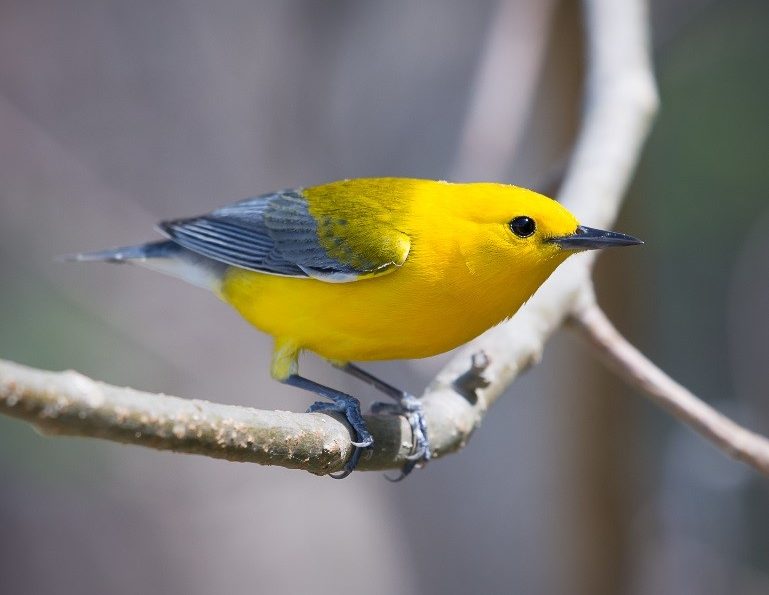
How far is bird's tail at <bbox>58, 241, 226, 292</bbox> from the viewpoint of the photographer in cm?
431

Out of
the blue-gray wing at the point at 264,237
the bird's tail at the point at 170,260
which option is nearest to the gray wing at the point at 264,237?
the blue-gray wing at the point at 264,237

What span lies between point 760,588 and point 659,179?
12.5 feet

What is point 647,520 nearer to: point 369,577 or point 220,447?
point 369,577

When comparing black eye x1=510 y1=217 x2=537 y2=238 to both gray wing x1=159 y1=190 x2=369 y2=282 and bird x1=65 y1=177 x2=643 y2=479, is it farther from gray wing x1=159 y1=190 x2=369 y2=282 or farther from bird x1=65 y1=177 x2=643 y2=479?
gray wing x1=159 y1=190 x2=369 y2=282

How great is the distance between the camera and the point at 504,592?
7.46 metres

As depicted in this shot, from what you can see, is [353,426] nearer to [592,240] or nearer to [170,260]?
[592,240]

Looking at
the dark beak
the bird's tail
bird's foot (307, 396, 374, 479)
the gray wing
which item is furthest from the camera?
the bird's tail

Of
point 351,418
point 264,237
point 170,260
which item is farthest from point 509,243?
point 170,260

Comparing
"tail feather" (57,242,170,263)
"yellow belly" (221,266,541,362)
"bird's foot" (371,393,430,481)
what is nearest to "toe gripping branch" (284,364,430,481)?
"bird's foot" (371,393,430,481)

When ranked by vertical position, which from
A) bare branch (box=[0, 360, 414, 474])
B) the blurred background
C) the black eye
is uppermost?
the black eye

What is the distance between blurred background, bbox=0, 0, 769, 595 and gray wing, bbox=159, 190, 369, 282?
263 cm

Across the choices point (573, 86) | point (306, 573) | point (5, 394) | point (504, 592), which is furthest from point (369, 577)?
point (5, 394)

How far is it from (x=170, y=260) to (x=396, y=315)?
1.45 meters

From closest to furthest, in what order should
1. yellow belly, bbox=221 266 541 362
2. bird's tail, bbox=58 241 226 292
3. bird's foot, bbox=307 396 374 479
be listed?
1. bird's foot, bbox=307 396 374 479
2. yellow belly, bbox=221 266 541 362
3. bird's tail, bbox=58 241 226 292
